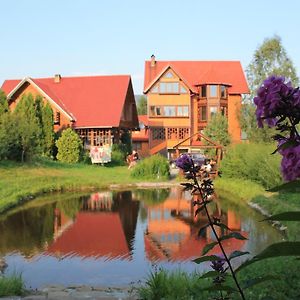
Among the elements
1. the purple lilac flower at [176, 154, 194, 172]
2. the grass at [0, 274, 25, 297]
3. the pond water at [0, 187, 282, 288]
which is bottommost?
the pond water at [0, 187, 282, 288]

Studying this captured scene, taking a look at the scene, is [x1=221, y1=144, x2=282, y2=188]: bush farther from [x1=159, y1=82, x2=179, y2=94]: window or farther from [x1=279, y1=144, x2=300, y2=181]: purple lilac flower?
[x1=159, y1=82, x2=179, y2=94]: window

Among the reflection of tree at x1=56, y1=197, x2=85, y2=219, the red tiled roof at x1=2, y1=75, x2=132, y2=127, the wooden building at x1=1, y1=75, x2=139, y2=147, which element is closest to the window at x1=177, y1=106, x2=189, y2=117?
the wooden building at x1=1, y1=75, x2=139, y2=147

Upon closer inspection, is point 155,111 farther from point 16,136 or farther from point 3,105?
point 16,136

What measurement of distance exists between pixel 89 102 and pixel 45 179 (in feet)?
56.4

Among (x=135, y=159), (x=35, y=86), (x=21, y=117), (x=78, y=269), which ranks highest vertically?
(x=35, y=86)

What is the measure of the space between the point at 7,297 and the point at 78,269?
322 cm

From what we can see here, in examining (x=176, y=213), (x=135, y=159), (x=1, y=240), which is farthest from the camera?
(x=135, y=159)

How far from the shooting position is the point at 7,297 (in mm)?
6707

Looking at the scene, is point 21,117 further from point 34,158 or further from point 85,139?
point 85,139

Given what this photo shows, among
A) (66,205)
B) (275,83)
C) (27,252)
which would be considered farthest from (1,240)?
(275,83)

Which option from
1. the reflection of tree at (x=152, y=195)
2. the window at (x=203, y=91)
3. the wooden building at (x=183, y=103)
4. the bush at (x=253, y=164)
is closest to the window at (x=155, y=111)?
the wooden building at (x=183, y=103)

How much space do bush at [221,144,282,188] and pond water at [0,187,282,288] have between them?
1887 millimetres

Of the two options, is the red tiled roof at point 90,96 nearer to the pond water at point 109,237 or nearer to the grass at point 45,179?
the grass at point 45,179

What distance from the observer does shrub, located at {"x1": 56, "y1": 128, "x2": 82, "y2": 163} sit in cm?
3225
